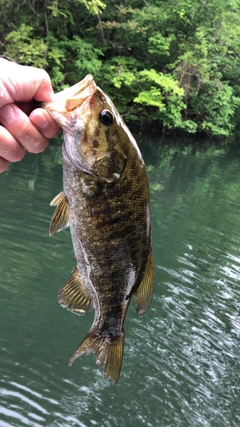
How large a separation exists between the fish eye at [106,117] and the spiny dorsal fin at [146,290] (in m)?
0.72

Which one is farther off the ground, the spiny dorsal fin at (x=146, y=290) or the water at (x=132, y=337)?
the spiny dorsal fin at (x=146, y=290)

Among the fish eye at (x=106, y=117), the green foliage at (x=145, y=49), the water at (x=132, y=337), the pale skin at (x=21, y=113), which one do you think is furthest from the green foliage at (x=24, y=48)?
the fish eye at (x=106, y=117)

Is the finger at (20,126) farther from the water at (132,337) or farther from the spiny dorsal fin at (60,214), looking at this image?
the water at (132,337)

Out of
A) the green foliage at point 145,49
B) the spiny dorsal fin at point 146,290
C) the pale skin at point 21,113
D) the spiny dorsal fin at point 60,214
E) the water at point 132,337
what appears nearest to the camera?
the pale skin at point 21,113

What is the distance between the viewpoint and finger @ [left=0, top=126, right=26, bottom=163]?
1864 mm

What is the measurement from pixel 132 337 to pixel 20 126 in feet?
14.6

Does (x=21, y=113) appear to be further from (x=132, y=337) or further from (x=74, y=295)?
(x=132, y=337)

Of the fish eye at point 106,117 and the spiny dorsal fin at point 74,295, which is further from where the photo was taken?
the spiny dorsal fin at point 74,295

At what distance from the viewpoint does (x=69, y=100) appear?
1.90m

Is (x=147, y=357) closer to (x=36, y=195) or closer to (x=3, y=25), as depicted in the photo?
(x=36, y=195)

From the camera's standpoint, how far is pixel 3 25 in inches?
784

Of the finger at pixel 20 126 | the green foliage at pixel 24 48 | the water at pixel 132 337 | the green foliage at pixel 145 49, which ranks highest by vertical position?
the green foliage at pixel 145 49

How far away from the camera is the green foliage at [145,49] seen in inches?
787

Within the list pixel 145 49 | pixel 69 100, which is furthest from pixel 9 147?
pixel 145 49
